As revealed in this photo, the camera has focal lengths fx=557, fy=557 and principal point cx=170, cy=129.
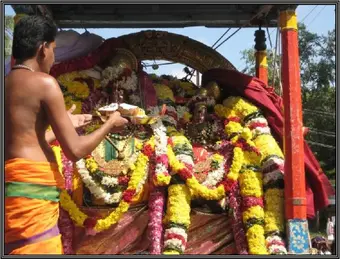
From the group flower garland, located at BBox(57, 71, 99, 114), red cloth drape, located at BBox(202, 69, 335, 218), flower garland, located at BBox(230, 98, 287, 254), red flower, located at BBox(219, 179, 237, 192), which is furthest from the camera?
flower garland, located at BBox(57, 71, 99, 114)

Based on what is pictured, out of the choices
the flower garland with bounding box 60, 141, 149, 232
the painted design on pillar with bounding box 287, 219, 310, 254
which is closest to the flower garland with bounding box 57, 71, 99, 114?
the flower garland with bounding box 60, 141, 149, 232

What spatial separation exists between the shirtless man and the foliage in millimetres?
25463

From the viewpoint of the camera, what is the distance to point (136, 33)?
28.0 feet

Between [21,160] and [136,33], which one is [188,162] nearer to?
[136,33]

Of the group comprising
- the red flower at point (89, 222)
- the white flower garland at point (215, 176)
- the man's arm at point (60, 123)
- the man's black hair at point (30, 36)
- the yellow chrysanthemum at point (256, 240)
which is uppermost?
the man's black hair at point (30, 36)

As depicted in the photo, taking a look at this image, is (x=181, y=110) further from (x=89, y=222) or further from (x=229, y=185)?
(x=89, y=222)

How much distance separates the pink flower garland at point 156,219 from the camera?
6.53 meters

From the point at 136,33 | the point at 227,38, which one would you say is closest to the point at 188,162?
the point at 136,33

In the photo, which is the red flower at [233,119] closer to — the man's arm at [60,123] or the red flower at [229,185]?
the red flower at [229,185]

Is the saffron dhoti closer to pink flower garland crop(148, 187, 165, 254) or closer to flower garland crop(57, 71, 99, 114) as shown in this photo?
pink flower garland crop(148, 187, 165, 254)

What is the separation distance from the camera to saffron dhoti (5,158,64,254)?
3.15 meters

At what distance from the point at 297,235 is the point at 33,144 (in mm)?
4180

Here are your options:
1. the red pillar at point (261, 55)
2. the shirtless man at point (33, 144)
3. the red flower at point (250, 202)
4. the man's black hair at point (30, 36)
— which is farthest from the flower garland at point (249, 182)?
the man's black hair at point (30, 36)

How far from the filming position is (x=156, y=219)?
6609 mm
